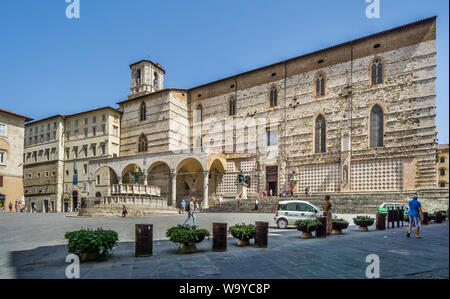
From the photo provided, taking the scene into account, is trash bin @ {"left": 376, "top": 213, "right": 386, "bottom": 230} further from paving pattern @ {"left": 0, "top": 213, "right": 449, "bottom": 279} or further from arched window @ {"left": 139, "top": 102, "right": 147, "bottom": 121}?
arched window @ {"left": 139, "top": 102, "right": 147, "bottom": 121}

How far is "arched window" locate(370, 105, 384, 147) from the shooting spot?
2864cm

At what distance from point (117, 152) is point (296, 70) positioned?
25.5 m

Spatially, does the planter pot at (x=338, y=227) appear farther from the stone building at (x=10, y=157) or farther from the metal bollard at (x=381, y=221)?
the stone building at (x=10, y=157)

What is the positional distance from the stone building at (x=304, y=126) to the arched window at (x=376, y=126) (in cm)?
8

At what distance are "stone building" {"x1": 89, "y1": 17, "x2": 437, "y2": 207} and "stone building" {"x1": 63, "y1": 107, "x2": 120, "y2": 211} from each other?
1583 mm

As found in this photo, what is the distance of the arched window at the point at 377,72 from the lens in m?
29.1

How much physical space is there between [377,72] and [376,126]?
4.84 metres

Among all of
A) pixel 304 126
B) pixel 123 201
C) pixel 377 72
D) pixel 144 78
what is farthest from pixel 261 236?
pixel 144 78

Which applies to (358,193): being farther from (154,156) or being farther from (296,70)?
(154,156)

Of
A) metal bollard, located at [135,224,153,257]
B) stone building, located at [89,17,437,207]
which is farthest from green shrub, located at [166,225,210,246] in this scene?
stone building, located at [89,17,437,207]

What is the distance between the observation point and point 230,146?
37625 millimetres

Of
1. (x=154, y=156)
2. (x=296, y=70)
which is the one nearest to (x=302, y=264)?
(x=296, y=70)

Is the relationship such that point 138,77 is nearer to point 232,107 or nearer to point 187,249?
point 232,107

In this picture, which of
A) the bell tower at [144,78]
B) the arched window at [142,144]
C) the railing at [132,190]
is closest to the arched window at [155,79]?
the bell tower at [144,78]
